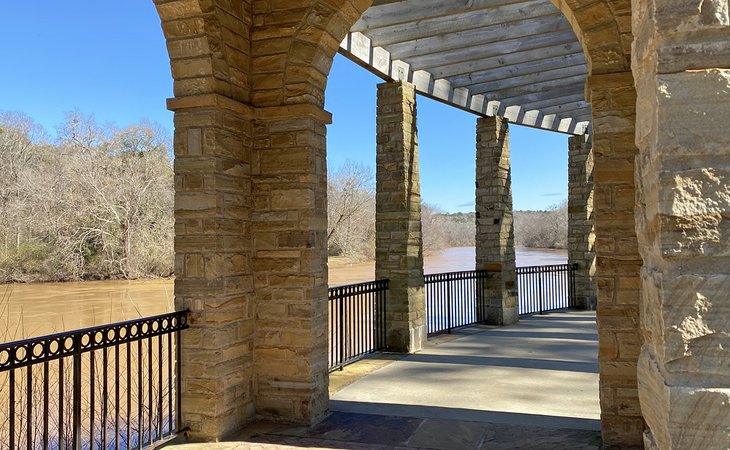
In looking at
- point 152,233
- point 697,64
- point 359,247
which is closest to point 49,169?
Result: point 152,233

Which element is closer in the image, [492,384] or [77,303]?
[492,384]

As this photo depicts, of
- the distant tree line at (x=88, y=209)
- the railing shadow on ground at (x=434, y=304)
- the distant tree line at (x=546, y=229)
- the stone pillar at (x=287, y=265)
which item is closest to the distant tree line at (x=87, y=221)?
the distant tree line at (x=88, y=209)

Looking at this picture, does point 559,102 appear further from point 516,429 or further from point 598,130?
point 516,429

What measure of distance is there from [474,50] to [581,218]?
5373 mm

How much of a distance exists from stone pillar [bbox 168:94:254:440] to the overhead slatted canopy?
8.97ft

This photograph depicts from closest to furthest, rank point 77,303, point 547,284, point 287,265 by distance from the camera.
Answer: point 287,265 → point 547,284 → point 77,303

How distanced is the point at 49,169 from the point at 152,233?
7.36 metres

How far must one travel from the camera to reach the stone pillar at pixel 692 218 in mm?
1453

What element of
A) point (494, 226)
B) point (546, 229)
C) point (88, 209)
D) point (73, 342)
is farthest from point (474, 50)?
point (546, 229)

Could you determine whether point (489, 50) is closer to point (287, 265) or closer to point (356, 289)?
point (356, 289)

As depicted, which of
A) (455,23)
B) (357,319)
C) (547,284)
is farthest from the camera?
(547,284)

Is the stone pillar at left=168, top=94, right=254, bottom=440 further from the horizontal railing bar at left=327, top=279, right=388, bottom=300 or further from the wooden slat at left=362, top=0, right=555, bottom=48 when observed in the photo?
the wooden slat at left=362, top=0, right=555, bottom=48

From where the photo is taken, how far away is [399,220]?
7.45 metres

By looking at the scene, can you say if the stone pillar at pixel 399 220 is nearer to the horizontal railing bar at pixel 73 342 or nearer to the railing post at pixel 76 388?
the horizontal railing bar at pixel 73 342
